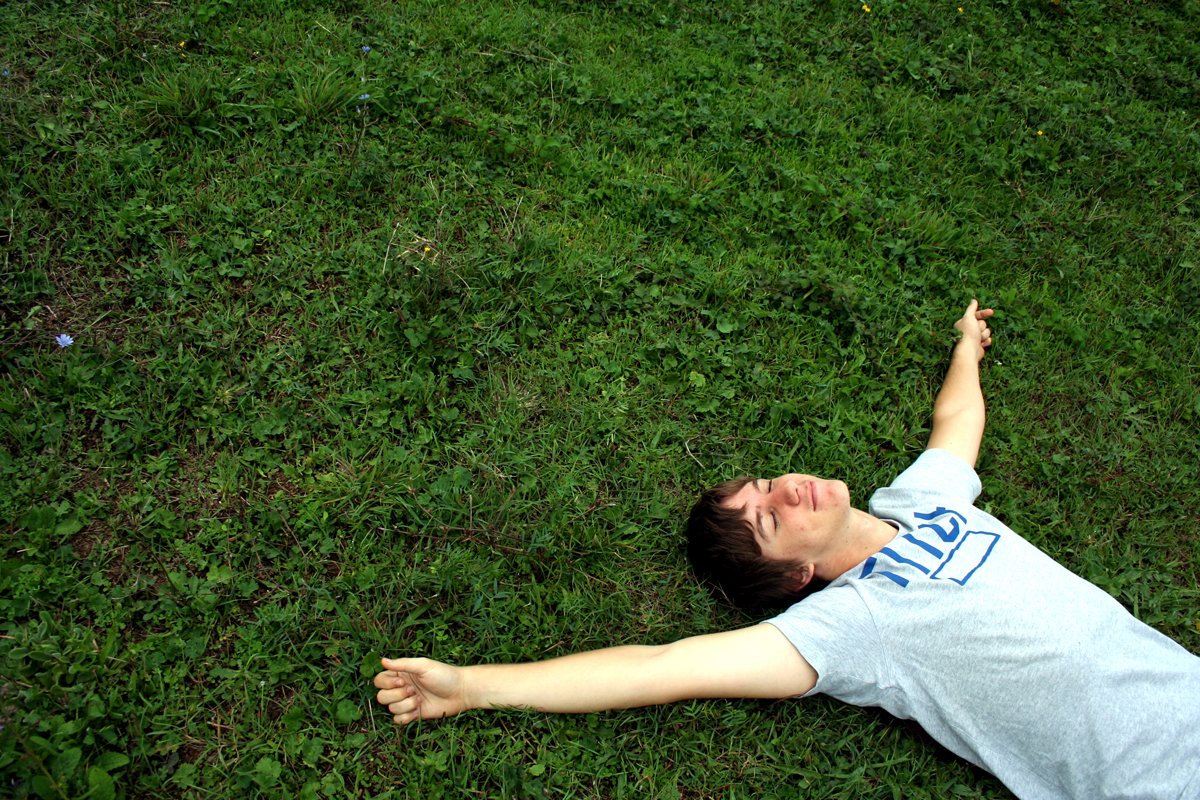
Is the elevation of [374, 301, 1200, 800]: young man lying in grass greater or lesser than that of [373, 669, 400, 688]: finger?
greater

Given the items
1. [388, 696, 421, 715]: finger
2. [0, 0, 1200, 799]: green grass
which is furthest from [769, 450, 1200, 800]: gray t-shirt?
[388, 696, 421, 715]: finger

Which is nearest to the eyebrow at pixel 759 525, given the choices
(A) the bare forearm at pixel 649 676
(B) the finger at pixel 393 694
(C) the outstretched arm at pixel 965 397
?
(A) the bare forearm at pixel 649 676

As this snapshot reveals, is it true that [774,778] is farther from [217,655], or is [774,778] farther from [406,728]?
[217,655]

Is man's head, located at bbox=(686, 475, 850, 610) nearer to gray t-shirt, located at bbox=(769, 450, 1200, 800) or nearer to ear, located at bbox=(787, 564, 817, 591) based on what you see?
ear, located at bbox=(787, 564, 817, 591)

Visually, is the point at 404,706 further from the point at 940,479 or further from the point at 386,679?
the point at 940,479

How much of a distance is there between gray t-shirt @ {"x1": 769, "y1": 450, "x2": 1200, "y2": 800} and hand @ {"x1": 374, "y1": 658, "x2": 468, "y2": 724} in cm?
115

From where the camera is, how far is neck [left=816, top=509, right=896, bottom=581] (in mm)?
3197

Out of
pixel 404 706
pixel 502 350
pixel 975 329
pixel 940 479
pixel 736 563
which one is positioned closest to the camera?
pixel 404 706

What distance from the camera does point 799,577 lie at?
318 centimetres

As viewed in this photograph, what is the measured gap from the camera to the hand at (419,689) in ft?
9.02

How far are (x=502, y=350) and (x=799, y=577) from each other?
1.59 m

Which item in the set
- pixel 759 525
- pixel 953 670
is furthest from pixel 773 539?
pixel 953 670

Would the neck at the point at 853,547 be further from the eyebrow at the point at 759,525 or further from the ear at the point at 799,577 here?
the eyebrow at the point at 759,525

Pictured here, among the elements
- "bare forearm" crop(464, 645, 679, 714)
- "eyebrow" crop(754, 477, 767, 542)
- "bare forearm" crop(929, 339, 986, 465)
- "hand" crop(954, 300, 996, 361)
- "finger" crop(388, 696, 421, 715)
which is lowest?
"finger" crop(388, 696, 421, 715)
